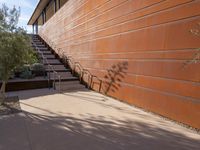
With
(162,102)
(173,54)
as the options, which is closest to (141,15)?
(173,54)

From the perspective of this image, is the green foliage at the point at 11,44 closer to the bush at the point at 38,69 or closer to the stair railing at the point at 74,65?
the stair railing at the point at 74,65

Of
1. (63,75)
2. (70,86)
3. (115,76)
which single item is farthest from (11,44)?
(63,75)

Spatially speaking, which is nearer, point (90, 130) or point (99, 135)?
point (99, 135)

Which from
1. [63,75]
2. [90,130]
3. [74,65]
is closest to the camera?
[90,130]

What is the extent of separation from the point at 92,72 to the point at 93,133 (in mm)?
5144

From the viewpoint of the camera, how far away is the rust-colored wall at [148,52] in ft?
15.3

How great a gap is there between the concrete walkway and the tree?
1.28 m

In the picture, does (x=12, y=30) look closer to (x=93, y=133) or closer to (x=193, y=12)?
(x=93, y=133)

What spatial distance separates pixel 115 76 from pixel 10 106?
3350 millimetres

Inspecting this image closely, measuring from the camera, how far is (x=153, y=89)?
568 centimetres

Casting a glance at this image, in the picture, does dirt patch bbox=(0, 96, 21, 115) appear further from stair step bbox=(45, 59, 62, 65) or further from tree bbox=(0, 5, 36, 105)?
stair step bbox=(45, 59, 62, 65)

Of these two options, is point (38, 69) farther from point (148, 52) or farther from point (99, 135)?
point (99, 135)

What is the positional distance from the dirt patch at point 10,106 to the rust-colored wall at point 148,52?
2994 mm

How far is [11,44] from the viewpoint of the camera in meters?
6.46
